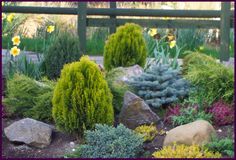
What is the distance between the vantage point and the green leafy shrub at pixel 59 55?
7066mm

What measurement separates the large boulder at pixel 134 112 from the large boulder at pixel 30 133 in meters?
0.76

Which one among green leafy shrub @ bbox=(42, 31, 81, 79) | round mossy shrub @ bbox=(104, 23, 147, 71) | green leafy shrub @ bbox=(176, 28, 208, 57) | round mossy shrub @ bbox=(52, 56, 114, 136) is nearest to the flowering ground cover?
round mossy shrub @ bbox=(52, 56, 114, 136)

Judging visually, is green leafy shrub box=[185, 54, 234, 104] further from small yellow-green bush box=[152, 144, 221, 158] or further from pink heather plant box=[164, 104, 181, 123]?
small yellow-green bush box=[152, 144, 221, 158]

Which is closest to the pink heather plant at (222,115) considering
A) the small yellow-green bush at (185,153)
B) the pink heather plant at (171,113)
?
the pink heather plant at (171,113)

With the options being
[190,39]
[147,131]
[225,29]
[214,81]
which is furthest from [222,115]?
[190,39]

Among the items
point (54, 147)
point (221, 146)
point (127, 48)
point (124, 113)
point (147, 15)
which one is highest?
point (147, 15)

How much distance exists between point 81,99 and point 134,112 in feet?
2.06

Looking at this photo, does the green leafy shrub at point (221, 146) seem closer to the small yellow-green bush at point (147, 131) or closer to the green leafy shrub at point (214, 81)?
the small yellow-green bush at point (147, 131)

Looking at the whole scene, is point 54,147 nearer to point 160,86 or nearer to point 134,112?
point 134,112

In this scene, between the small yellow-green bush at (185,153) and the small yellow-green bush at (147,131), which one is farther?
the small yellow-green bush at (147,131)

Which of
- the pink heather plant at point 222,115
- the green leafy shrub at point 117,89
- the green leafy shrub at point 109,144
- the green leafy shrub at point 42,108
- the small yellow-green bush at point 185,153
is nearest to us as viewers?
the small yellow-green bush at point 185,153

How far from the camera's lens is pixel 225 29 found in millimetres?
8914

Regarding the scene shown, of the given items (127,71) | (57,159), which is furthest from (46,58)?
(57,159)

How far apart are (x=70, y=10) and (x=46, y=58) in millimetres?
2258
